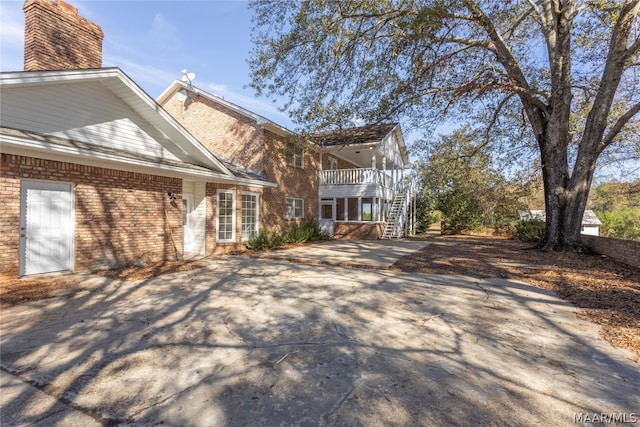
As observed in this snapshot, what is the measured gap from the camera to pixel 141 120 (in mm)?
9562

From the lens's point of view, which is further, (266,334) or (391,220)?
(391,220)

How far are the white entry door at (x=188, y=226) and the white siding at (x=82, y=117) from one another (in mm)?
2049

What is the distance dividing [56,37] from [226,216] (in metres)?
7.17

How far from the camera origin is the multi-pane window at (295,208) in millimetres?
17094

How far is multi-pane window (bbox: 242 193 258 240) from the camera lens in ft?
44.5

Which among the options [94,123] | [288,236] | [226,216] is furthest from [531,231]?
[94,123]

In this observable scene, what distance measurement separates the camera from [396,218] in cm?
2033

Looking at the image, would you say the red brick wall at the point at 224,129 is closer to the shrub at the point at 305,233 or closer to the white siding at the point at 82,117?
the shrub at the point at 305,233

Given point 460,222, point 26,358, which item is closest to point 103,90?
point 26,358

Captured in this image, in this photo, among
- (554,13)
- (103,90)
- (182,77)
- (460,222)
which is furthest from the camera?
(460,222)

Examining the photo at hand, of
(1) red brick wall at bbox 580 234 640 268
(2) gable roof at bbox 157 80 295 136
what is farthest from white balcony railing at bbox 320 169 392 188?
(1) red brick wall at bbox 580 234 640 268

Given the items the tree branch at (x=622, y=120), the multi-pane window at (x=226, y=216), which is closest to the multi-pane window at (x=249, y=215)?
the multi-pane window at (x=226, y=216)

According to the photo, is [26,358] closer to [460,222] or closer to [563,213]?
[563,213]

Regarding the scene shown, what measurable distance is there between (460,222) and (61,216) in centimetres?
2465
